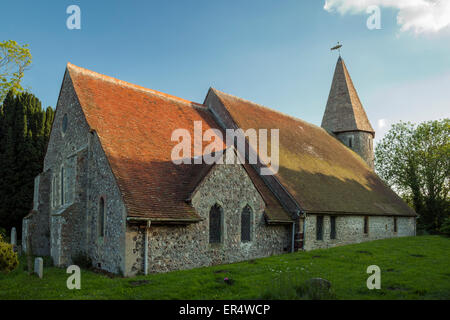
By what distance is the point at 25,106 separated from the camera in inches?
1071

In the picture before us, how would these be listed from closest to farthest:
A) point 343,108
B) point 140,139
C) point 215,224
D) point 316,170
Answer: point 215,224, point 140,139, point 316,170, point 343,108

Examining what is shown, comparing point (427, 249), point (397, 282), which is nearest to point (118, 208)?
point (397, 282)

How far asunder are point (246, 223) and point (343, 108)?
74.3 ft

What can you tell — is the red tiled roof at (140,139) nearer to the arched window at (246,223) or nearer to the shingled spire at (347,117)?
the arched window at (246,223)

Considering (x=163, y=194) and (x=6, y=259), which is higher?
(x=163, y=194)

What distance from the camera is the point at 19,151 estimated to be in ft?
85.6

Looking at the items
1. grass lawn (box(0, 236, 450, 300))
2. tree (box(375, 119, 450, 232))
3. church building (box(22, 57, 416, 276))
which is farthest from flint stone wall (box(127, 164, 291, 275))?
tree (box(375, 119, 450, 232))

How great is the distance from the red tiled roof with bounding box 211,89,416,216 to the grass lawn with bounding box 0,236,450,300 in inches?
209

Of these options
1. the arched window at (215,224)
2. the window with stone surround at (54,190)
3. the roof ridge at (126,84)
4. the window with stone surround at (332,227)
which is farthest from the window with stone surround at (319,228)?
the window with stone surround at (54,190)

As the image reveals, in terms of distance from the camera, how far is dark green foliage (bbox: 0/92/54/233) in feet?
81.5

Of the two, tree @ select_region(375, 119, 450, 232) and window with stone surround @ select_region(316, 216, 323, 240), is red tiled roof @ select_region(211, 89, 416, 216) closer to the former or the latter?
window with stone surround @ select_region(316, 216, 323, 240)

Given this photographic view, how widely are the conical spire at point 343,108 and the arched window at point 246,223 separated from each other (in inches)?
820

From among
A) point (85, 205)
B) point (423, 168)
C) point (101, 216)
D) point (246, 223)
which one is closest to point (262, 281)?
point (246, 223)

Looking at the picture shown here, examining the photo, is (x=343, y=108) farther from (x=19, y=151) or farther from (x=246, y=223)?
(x=19, y=151)
